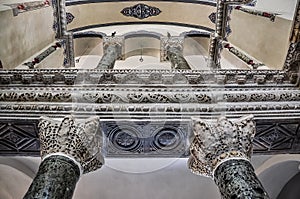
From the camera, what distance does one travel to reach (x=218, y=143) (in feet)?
11.7

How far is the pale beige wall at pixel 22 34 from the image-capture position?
5.60 meters

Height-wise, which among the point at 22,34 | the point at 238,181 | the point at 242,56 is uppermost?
the point at 22,34

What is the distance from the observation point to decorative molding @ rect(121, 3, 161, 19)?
29.7 ft

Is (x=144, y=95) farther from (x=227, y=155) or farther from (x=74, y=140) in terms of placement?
(x=227, y=155)

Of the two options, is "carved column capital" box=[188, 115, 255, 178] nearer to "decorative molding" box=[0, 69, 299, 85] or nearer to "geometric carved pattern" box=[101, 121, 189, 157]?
"geometric carved pattern" box=[101, 121, 189, 157]

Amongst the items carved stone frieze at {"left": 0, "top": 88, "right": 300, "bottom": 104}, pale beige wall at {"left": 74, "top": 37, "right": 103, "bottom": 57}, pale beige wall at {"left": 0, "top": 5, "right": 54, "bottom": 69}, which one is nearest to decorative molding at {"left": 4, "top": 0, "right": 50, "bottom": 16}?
pale beige wall at {"left": 0, "top": 5, "right": 54, "bottom": 69}

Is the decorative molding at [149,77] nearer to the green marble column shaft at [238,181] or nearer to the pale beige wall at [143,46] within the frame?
the green marble column shaft at [238,181]

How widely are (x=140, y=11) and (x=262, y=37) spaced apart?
3.70 metres

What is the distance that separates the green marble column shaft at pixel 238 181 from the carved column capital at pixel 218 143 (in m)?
0.08

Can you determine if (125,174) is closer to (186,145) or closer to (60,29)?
(186,145)

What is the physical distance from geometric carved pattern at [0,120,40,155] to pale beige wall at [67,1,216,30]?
185 inches

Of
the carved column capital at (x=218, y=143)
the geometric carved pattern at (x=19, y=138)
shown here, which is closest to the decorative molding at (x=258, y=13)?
the carved column capital at (x=218, y=143)

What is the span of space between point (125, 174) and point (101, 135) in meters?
1.84

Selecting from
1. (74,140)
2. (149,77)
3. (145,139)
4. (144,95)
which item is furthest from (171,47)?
(74,140)
